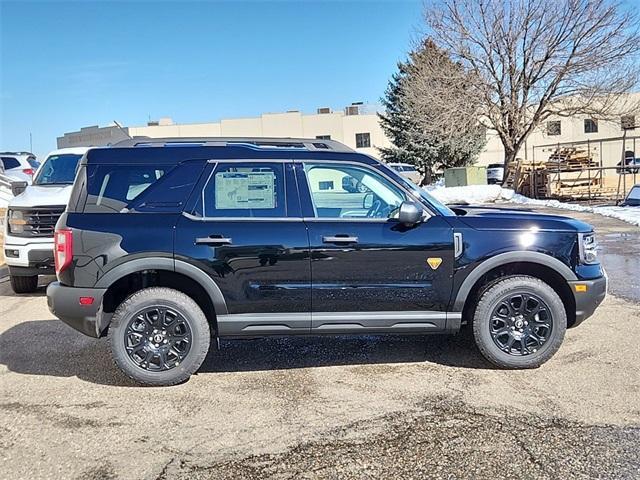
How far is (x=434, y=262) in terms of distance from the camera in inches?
179

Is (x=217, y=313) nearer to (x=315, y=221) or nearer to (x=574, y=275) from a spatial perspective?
(x=315, y=221)

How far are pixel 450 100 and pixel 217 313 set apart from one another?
2386 cm

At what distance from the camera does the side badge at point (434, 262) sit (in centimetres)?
454

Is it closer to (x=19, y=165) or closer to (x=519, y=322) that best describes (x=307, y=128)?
(x=19, y=165)

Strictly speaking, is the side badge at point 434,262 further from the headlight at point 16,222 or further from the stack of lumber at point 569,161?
the stack of lumber at point 569,161


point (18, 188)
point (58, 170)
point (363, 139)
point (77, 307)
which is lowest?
point (77, 307)

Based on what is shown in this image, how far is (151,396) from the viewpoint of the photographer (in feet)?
14.2

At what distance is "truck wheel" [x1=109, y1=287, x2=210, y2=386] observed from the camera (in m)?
4.45

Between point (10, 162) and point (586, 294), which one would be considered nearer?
point (586, 294)

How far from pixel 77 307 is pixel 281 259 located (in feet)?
5.45

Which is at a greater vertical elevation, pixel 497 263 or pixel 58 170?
pixel 58 170

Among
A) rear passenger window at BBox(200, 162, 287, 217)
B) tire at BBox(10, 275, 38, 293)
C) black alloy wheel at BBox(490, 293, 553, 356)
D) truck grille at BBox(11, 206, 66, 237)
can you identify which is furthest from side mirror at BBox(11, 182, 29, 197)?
black alloy wheel at BBox(490, 293, 553, 356)

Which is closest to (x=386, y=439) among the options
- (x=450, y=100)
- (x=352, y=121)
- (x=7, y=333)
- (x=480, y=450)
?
(x=480, y=450)

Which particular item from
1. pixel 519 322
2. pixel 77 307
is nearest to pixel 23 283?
pixel 77 307
